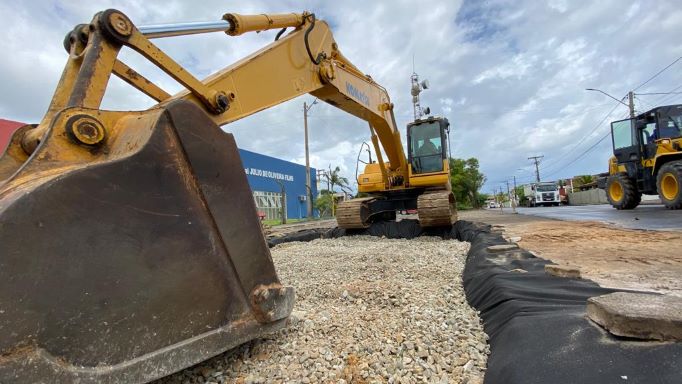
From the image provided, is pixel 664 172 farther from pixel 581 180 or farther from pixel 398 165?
pixel 581 180

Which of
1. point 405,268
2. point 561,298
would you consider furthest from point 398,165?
point 561,298

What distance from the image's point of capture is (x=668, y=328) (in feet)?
4.83

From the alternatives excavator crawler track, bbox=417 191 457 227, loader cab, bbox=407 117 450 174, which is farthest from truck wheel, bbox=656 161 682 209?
excavator crawler track, bbox=417 191 457 227

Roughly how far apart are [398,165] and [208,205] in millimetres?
7534

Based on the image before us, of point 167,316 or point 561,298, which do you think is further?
point 561,298

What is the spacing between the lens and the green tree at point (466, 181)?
119 feet

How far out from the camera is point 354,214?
8.88 m

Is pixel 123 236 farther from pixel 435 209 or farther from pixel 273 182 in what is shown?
pixel 273 182

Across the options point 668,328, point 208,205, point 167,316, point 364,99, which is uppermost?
point 364,99

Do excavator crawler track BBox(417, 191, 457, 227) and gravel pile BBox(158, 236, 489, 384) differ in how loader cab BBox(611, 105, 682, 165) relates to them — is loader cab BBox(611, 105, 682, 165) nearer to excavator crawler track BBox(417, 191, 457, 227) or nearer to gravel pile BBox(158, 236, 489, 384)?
excavator crawler track BBox(417, 191, 457, 227)

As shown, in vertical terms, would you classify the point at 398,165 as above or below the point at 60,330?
above

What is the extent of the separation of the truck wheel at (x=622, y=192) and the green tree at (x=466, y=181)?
2130 cm

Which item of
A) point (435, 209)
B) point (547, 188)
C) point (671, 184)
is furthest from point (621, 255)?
point (547, 188)

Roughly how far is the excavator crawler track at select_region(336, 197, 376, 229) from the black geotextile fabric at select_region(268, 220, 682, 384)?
19.1 ft
